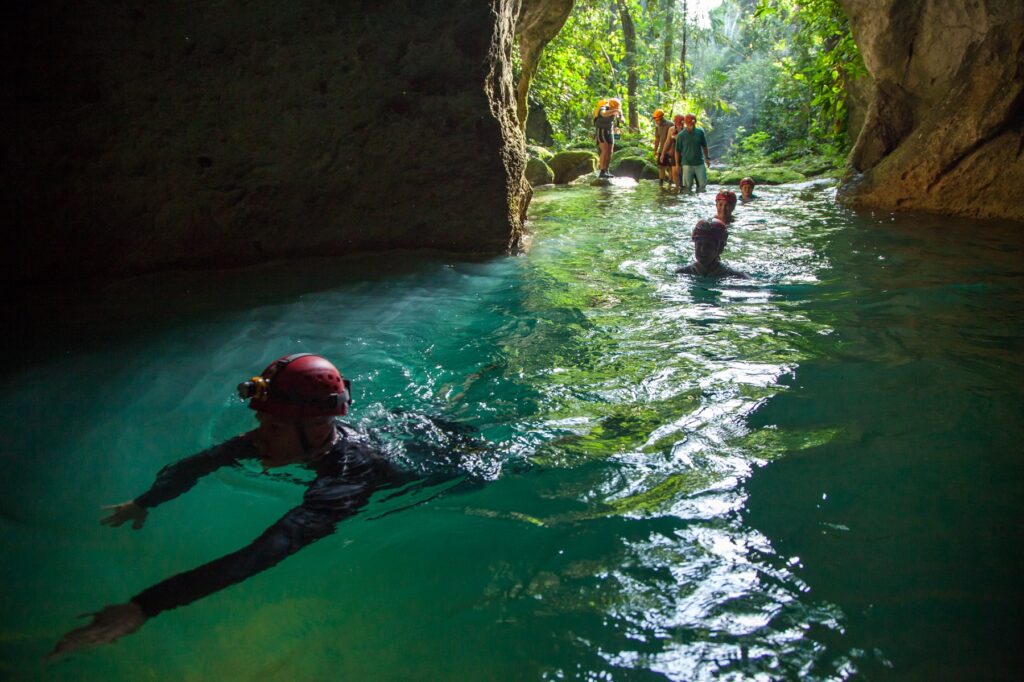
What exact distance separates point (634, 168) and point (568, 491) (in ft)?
56.1

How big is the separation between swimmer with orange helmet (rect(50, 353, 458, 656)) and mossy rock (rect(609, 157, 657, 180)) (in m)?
16.8

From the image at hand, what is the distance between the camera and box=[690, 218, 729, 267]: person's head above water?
6.25m

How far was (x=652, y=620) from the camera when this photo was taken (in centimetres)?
207

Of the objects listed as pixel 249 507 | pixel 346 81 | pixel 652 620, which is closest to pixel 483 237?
pixel 346 81

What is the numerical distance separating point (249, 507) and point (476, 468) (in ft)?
3.36

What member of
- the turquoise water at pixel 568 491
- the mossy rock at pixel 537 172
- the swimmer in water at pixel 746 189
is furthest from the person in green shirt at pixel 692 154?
the turquoise water at pixel 568 491

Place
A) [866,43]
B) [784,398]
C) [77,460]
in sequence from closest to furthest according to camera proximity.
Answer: [77,460], [784,398], [866,43]

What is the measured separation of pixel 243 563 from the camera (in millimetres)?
2098

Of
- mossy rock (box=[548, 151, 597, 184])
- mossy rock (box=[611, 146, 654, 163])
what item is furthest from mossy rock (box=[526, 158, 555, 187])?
mossy rock (box=[611, 146, 654, 163])

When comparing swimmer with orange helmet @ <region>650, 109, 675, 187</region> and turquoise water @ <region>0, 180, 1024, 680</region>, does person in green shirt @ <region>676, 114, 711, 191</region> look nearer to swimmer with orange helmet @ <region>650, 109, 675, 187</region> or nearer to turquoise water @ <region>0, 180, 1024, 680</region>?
swimmer with orange helmet @ <region>650, 109, 675, 187</region>

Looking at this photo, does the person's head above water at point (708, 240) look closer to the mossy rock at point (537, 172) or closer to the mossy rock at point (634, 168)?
the mossy rock at point (537, 172)

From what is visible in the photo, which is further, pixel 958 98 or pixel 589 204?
pixel 589 204

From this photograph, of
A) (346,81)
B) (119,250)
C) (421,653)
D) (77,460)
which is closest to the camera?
(421,653)

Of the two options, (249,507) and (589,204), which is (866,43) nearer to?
(589,204)
